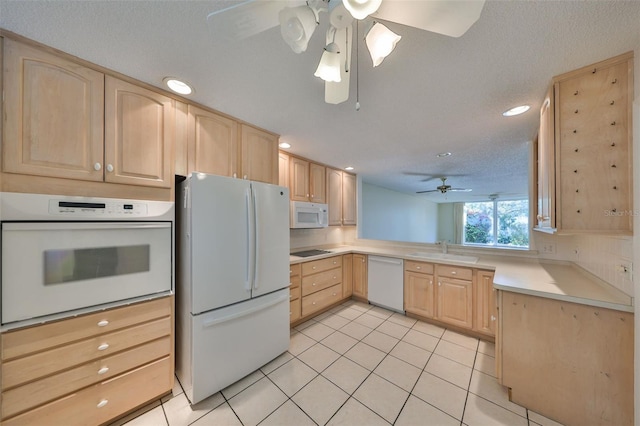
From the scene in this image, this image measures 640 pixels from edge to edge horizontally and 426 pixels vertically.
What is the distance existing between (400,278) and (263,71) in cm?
286

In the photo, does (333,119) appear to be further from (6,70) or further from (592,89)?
(6,70)

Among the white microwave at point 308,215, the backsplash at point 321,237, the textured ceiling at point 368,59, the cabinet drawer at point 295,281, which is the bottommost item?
the cabinet drawer at point 295,281

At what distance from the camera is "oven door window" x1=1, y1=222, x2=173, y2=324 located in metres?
1.10

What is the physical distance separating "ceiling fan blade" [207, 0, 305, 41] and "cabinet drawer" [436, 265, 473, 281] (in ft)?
9.26

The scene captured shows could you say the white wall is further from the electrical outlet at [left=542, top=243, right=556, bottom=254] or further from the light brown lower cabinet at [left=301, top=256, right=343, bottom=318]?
the electrical outlet at [left=542, top=243, right=556, bottom=254]

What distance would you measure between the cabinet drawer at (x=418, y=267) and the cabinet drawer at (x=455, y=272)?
104 mm

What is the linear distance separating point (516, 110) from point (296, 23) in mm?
1994

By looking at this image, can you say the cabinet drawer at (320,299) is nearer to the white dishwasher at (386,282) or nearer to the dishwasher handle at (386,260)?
the white dishwasher at (386,282)

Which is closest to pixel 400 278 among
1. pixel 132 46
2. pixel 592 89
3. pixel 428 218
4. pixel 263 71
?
pixel 592 89

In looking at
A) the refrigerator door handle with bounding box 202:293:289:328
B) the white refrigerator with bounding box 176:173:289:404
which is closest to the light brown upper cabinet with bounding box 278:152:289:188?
the white refrigerator with bounding box 176:173:289:404

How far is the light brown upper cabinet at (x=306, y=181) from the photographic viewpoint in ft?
9.84

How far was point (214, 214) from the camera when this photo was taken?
64.7 inches

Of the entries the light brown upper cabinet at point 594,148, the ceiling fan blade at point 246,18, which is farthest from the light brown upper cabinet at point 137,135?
the light brown upper cabinet at point 594,148

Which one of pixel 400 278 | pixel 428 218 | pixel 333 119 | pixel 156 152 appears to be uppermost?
pixel 333 119
